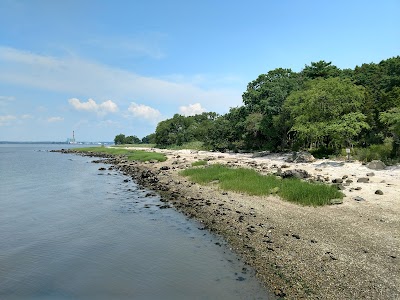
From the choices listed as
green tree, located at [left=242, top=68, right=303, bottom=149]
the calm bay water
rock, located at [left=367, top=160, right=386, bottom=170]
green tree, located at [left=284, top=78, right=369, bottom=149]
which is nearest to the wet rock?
the calm bay water

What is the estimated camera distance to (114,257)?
42.1ft

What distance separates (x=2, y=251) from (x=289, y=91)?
50002mm

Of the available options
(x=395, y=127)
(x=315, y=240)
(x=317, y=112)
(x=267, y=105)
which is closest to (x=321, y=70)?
(x=267, y=105)

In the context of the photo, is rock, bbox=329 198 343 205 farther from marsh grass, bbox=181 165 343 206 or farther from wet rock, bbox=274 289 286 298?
wet rock, bbox=274 289 286 298

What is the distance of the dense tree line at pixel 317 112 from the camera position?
3699 centimetres

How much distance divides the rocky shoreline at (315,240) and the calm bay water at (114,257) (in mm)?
1037

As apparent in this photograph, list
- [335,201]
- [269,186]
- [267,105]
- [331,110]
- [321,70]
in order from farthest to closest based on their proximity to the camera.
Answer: [321,70] < [267,105] < [331,110] < [269,186] < [335,201]

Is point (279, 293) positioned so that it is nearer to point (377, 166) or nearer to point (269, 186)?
point (269, 186)

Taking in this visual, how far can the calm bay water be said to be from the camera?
9844mm

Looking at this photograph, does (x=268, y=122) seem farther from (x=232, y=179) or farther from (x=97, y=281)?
(x=97, y=281)

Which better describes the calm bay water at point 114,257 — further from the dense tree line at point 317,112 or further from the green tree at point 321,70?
the green tree at point 321,70

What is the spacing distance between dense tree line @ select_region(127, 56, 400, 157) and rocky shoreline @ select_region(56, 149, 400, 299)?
1641cm

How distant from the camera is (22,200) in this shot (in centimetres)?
2647

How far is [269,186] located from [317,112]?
20.6 metres
